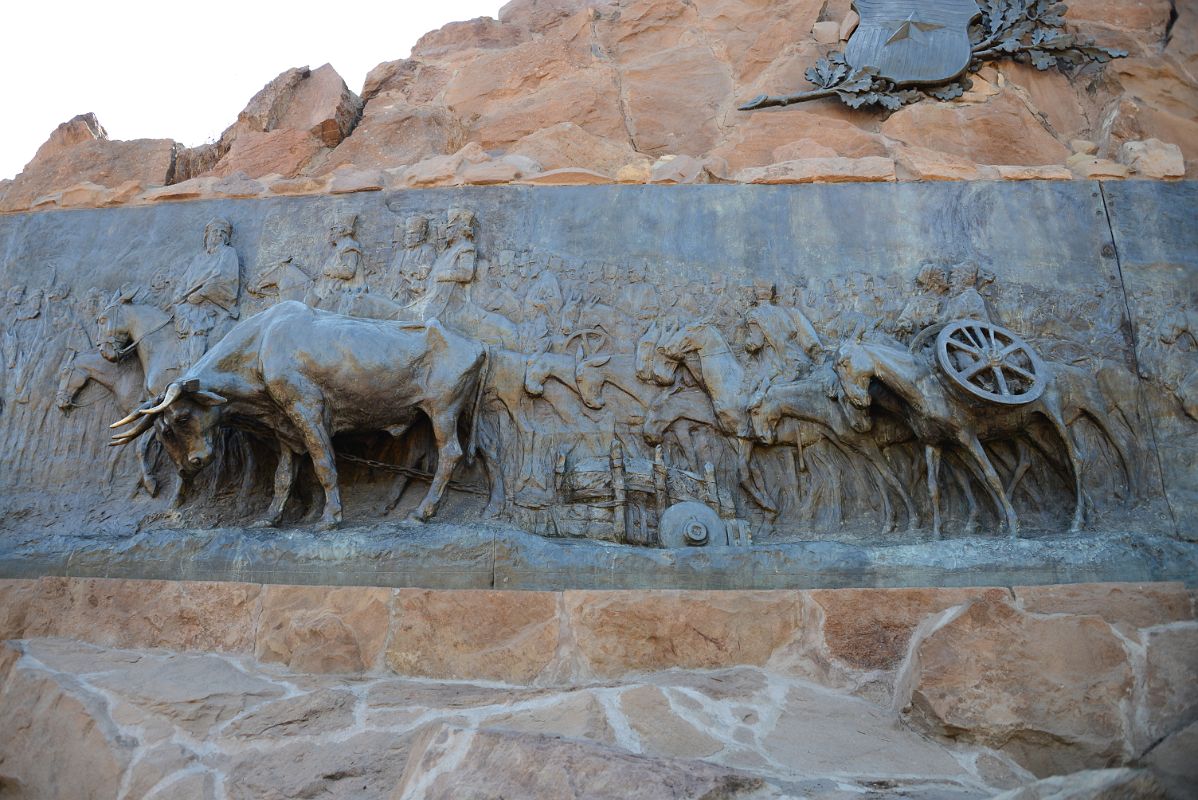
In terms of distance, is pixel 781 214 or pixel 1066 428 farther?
pixel 781 214

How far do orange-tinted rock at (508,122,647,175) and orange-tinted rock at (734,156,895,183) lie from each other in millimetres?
1051

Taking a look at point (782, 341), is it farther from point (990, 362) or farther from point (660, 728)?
point (660, 728)

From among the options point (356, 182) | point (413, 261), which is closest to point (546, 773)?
point (413, 261)

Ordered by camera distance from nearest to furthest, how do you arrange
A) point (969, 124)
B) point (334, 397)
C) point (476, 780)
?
1. point (476, 780)
2. point (334, 397)
3. point (969, 124)

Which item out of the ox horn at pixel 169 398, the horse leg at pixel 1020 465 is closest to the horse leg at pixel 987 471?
the horse leg at pixel 1020 465

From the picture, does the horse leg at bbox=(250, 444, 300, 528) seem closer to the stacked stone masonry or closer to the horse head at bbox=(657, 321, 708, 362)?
the stacked stone masonry

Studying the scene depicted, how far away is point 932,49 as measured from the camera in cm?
912

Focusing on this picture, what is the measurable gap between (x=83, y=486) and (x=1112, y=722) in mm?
6772

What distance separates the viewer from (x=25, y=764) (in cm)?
488

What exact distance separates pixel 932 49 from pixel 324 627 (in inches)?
282

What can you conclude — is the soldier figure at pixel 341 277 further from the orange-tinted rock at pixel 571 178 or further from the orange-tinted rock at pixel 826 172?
the orange-tinted rock at pixel 826 172

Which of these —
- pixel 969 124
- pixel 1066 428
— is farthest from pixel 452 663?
pixel 969 124

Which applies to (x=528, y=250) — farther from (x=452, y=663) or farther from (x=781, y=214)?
(x=452, y=663)

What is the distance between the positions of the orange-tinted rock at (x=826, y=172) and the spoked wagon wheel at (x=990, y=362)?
1.72 metres
